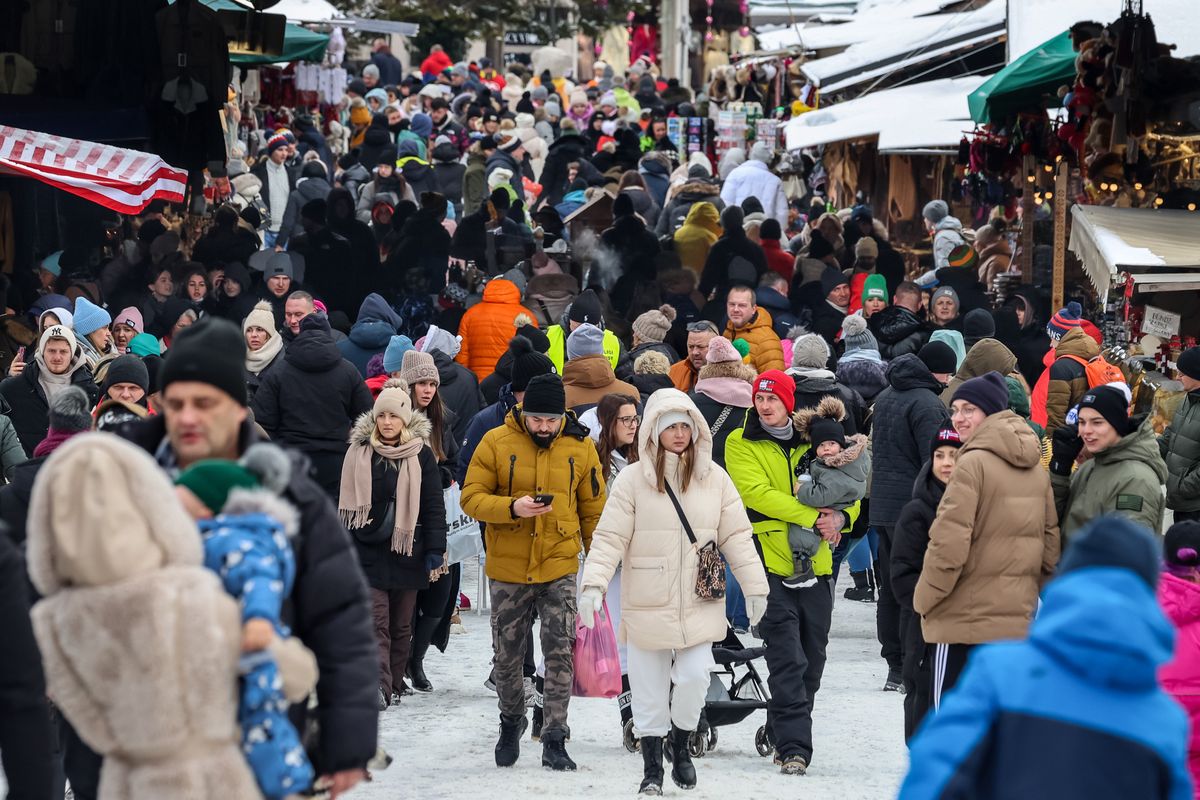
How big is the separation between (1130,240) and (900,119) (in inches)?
261

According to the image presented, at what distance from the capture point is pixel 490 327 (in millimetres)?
13328

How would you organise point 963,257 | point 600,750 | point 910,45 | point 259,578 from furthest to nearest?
point 910,45
point 963,257
point 600,750
point 259,578

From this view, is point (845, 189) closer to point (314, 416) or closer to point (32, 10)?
point (32, 10)

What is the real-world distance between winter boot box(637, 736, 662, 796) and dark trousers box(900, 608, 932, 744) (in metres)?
1.00

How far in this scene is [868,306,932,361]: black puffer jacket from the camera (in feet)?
42.0

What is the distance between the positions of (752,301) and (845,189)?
1002 centimetres

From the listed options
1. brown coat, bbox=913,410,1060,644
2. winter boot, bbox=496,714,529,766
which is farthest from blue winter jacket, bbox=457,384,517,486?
brown coat, bbox=913,410,1060,644

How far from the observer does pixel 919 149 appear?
1903 centimetres

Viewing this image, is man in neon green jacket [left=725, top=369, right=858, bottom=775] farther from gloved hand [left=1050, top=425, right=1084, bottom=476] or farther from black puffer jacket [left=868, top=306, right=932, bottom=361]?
black puffer jacket [left=868, top=306, right=932, bottom=361]

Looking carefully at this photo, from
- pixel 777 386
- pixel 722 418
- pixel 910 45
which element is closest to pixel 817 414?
pixel 777 386

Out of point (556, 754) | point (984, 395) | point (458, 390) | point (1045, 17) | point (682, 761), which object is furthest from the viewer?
point (1045, 17)

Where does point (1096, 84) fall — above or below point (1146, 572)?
above

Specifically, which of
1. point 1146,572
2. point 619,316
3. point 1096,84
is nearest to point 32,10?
point 619,316

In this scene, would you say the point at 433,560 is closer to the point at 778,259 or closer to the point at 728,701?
the point at 728,701
